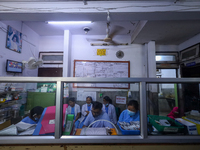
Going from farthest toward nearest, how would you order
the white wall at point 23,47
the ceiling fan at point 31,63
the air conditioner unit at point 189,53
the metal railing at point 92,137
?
the air conditioner unit at point 189,53 < the ceiling fan at point 31,63 < the white wall at point 23,47 < the metal railing at point 92,137

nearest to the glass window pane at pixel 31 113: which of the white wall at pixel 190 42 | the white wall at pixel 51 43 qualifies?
the white wall at pixel 51 43

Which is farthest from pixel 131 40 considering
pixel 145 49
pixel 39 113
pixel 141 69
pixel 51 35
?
pixel 39 113

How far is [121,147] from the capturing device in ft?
3.43

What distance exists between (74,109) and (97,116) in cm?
29

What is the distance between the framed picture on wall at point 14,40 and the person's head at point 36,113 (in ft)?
6.74

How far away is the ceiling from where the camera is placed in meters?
1.74

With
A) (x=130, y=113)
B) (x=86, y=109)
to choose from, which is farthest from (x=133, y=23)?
(x=86, y=109)

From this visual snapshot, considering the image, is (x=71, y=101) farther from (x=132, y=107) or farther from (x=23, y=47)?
(x=23, y=47)

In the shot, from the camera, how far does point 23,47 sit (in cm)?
292

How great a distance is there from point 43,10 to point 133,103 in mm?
1955

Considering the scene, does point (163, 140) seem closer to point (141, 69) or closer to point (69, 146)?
point (69, 146)

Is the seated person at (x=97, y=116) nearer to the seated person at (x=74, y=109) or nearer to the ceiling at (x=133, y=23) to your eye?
the seated person at (x=74, y=109)

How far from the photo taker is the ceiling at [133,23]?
5.72 feet

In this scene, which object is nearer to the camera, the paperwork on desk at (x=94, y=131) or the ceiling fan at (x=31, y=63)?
the paperwork on desk at (x=94, y=131)
